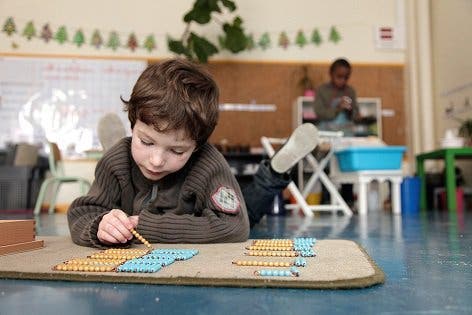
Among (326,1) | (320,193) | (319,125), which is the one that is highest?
(326,1)

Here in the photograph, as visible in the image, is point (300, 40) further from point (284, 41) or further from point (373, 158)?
point (373, 158)

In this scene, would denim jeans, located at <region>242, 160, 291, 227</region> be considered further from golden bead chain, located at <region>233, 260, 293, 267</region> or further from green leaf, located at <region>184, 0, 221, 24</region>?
green leaf, located at <region>184, 0, 221, 24</region>

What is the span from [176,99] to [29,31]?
12.7 feet

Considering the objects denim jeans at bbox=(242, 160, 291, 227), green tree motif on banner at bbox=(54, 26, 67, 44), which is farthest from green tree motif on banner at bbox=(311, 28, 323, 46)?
Result: denim jeans at bbox=(242, 160, 291, 227)

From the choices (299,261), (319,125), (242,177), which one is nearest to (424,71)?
(319,125)

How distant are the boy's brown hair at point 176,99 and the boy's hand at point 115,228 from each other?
7.7 inches

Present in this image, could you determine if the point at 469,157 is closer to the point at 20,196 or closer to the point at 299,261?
the point at 299,261

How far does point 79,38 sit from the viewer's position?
4.32 metres

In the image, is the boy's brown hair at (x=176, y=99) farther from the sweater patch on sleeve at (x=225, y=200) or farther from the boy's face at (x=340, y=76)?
the boy's face at (x=340, y=76)

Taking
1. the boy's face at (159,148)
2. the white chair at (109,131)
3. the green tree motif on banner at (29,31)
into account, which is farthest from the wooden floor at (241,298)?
the green tree motif on banner at (29,31)

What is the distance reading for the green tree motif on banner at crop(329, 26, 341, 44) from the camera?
4.49 metres

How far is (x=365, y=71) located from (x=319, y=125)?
1298mm

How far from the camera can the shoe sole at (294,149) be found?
1.60 metres

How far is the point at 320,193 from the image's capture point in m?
3.50
